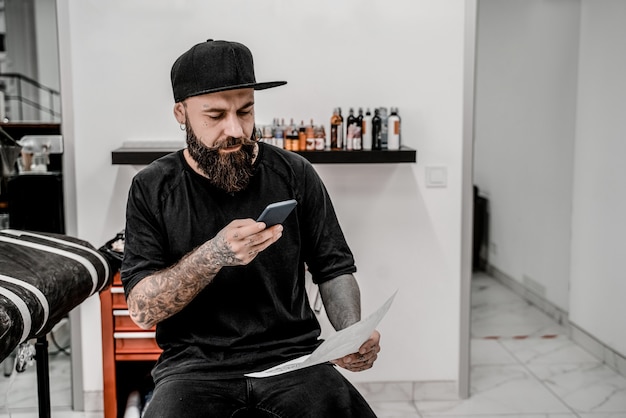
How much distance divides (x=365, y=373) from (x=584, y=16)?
2293mm

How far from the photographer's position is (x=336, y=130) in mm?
3184

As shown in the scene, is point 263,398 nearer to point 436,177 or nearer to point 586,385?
point 436,177

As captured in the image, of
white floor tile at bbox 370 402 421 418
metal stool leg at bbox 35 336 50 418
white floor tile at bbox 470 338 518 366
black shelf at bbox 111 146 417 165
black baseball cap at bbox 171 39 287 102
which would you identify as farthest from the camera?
white floor tile at bbox 470 338 518 366

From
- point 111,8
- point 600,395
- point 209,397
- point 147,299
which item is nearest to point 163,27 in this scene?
point 111,8

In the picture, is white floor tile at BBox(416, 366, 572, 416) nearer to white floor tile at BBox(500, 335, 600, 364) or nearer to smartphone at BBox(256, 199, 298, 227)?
white floor tile at BBox(500, 335, 600, 364)

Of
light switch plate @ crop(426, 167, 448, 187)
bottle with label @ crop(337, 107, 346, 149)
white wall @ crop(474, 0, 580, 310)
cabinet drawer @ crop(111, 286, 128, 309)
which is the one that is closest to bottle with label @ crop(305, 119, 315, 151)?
bottle with label @ crop(337, 107, 346, 149)

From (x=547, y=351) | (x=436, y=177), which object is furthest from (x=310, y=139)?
(x=547, y=351)

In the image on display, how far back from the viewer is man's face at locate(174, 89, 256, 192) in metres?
1.86

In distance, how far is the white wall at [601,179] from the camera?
12.1 feet

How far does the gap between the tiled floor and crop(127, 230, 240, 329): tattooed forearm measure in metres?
1.71

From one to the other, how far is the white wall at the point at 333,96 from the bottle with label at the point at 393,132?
0.13m

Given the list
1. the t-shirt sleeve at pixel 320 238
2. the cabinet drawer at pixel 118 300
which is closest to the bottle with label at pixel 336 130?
the cabinet drawer at pixel 118 300

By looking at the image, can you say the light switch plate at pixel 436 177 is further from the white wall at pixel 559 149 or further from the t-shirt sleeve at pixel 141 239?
the t-shirt sleeve at pixel 141 239

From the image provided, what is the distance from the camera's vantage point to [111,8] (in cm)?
314
